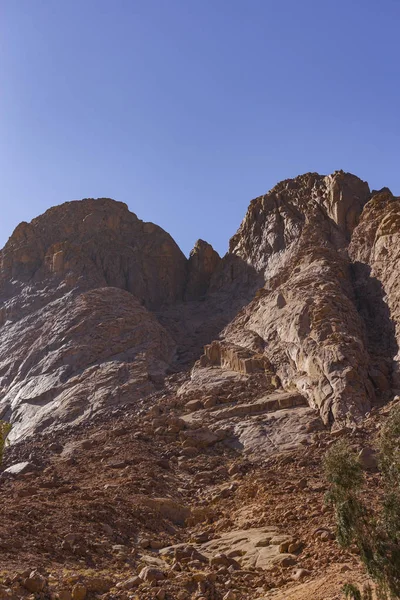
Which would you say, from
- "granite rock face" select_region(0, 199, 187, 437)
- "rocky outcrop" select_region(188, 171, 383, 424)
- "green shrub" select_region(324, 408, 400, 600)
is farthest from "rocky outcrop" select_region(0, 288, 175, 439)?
"green shrub" select_region(324, 408, 400, 600)

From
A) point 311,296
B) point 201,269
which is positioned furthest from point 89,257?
point 311,296

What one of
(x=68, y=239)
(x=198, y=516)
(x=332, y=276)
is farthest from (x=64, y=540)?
(x=68, y=239)

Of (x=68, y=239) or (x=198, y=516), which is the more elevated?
(x=68, y=239)

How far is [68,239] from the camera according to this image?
53.4 meters

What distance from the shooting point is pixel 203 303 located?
5062cm

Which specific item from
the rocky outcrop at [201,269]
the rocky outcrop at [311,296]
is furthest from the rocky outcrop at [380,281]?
the rocky outcrop at [201,269]

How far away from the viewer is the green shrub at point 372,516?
10539mm

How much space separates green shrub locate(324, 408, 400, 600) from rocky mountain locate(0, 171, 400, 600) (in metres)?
1.36

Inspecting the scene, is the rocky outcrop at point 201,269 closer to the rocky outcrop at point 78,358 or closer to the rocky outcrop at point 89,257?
the rocky outcrop at point 89,257

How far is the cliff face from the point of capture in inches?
1148

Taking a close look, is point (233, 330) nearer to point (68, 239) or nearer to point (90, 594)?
point (68, 239)

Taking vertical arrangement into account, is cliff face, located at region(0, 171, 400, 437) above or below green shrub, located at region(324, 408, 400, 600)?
above

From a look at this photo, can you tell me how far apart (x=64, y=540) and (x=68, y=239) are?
41.1 meters

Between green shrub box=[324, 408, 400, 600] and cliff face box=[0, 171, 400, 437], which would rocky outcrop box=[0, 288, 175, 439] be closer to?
cliff face box=[0, 171, 400, 437]
